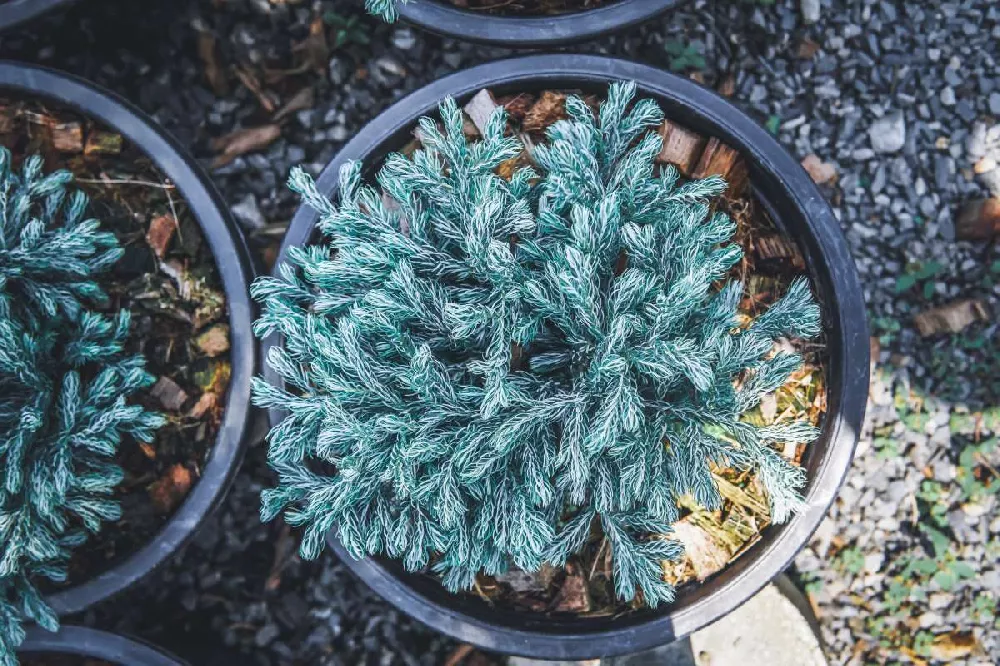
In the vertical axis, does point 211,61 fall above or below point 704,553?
above

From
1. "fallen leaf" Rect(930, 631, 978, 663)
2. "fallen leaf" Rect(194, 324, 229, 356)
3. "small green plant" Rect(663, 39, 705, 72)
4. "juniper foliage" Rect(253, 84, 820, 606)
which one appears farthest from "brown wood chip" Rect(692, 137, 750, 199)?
"fallen leaf" Rect(930, 631, 978, 663)

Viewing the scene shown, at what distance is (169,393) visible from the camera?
1713 millimetres

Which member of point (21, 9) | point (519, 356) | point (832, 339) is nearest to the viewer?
point (519, 356)

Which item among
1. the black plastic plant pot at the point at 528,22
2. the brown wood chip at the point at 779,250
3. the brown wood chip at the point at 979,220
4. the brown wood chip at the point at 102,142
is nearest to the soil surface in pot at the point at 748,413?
the brown wood chip at the point at 779,250

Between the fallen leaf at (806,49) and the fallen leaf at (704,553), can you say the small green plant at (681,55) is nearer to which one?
the fallen leaf at (806,49)

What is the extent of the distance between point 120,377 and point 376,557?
0.65 metres

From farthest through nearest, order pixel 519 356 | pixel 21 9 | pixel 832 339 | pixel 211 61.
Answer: pixel 211 61
pixel 21 9
pixel 832 339
pixel 519 356

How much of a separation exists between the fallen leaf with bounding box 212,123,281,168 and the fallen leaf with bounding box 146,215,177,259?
46 cm

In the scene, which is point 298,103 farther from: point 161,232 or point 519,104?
point 519,104

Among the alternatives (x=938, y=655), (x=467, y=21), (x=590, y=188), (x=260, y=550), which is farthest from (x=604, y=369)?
(x=938, y=655)

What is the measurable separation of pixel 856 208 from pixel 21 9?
2.20 metres

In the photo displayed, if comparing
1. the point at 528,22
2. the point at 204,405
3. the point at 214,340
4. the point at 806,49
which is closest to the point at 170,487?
the point at 204,405

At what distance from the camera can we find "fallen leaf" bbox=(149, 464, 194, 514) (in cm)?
170

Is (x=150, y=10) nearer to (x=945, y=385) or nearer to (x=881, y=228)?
(x=881, y=228)
